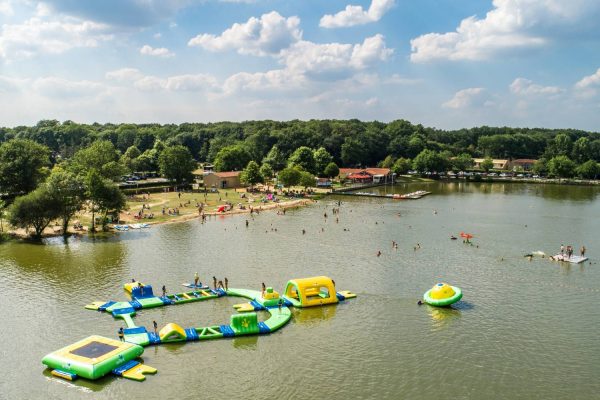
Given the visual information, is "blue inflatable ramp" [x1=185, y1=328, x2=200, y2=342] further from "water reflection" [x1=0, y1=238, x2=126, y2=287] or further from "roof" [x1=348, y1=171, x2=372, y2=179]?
"roof" [x1=348, y1=171, x2=372, y2=179]

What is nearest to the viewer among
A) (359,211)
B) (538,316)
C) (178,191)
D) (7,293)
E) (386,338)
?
(386,338)

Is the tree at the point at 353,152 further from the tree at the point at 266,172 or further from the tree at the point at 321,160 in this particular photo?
the tree at the point at 266,172

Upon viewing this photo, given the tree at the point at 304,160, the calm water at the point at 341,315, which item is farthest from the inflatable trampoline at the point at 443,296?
the tree at the point at 304,160

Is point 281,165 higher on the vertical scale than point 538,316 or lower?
higher

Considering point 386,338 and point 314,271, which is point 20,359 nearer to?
point 386,338

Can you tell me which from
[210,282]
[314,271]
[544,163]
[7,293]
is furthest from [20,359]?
[544,163]

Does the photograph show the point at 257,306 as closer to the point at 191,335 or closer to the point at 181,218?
the point at 191,335
